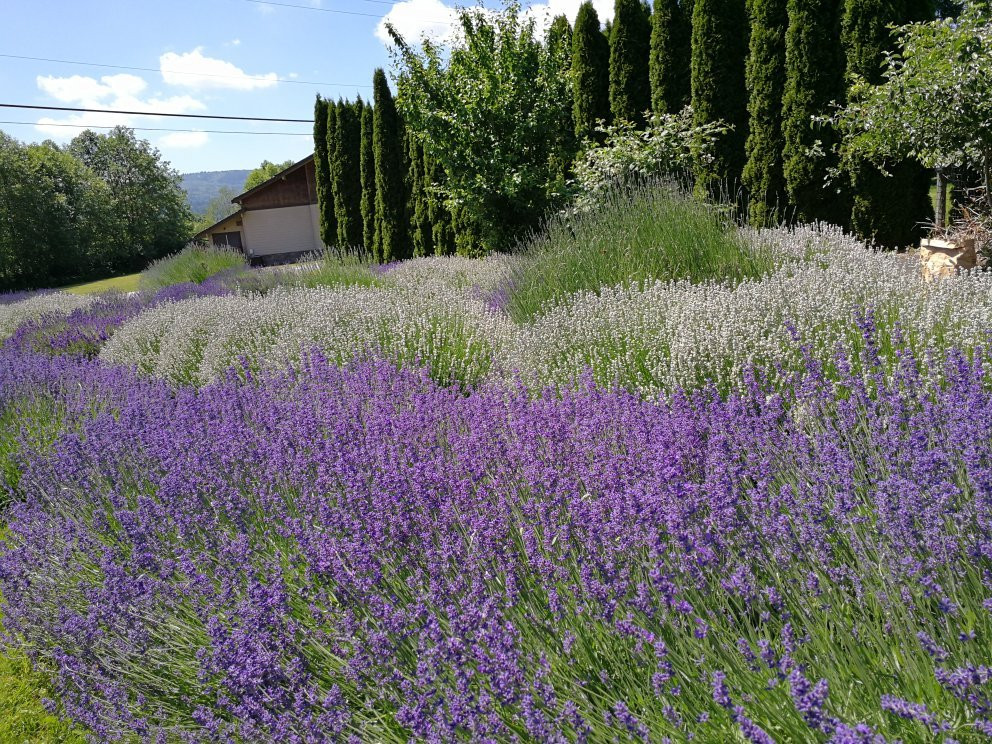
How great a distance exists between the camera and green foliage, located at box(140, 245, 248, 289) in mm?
14945

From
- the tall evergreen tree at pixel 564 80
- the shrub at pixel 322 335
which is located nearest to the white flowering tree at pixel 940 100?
the shrub at pixel 322 335

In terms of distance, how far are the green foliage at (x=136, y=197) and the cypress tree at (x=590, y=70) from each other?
33.9 m

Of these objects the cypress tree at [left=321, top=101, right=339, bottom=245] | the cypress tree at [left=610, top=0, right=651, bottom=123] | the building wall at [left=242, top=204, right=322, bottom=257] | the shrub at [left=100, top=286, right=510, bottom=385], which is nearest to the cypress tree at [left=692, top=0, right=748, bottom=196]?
the cypress tree at [left=610, top=0, right=651, bottom=123]

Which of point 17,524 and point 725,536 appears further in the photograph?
point 17,524

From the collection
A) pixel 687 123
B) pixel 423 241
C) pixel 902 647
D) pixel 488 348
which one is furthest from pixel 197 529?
pixel 423 241

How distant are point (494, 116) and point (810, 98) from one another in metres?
4.34

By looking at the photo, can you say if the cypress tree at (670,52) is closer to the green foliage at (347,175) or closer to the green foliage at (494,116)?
the green foliage at (494,116)

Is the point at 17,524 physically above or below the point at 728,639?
below

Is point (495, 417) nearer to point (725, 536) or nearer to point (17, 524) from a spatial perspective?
point (725, 536)

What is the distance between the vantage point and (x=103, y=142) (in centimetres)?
4844

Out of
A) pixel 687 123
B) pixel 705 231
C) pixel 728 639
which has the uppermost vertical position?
pixel 687 123

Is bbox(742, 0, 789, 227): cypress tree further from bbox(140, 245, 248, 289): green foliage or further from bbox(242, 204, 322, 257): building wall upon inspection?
bbox(242, 204, 322, 257): building wall

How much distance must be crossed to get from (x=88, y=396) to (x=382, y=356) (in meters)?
2.07

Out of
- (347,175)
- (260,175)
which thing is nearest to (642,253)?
(347,175)
